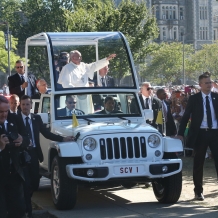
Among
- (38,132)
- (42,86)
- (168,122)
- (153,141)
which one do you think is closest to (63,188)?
(38,132)

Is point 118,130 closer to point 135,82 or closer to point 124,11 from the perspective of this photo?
point 135,82

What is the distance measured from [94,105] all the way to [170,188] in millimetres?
2195

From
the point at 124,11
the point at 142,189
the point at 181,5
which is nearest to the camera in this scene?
the point at 142,189

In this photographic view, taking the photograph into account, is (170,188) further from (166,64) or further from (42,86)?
(166,64)

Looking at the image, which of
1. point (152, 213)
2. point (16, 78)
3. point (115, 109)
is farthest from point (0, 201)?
point (16, 78)

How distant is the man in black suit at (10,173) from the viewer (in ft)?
25.2

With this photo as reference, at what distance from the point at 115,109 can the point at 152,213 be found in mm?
2604

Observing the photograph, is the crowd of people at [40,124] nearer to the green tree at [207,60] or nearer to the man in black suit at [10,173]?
the man in black suit at [10,173]

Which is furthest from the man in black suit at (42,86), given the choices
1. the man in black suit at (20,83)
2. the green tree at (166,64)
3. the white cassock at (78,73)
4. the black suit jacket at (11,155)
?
the green tree at (166,64)

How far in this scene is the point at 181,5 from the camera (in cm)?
13962

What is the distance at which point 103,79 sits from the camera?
43.1 ft

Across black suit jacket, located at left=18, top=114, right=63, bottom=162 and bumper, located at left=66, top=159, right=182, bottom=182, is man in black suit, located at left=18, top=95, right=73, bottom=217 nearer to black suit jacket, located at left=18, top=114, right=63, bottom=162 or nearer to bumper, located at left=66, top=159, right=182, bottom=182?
black suit jacket, located at left=18, top=114, right=63, bottom=162

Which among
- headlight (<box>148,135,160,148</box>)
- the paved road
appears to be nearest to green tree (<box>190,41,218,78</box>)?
the paved road

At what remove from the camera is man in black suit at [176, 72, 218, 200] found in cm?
1157
